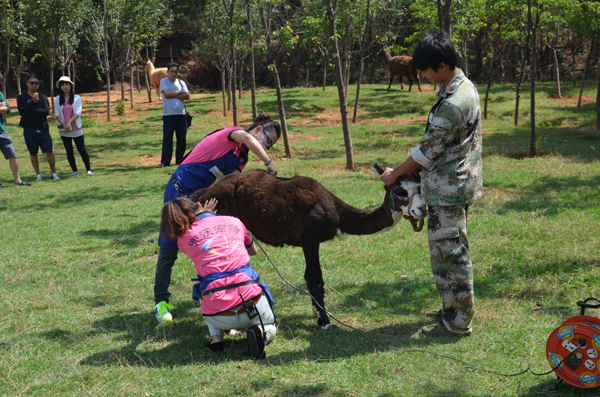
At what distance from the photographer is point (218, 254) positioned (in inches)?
153

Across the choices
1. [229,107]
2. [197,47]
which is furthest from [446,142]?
[197,47]

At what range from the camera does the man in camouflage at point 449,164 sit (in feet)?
11.8

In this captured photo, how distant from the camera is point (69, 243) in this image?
7.07 metres

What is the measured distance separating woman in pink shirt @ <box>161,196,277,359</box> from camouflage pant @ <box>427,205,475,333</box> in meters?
1.40

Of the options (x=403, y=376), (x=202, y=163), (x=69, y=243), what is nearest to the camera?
(x=403, y=376)

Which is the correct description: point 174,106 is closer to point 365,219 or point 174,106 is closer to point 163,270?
point 163,270

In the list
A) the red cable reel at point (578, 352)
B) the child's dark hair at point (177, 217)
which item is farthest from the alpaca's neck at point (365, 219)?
the red cable reel at point (578, 352)

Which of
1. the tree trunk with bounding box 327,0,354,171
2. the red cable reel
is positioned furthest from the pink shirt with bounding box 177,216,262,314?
the tree trunk with bounding box 327,0,354,171

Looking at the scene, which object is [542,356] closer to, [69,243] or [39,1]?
[69,243]

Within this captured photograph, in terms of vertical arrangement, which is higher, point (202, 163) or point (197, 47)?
point (197, 47)

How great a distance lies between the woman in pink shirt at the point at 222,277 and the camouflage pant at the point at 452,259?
1.40 m

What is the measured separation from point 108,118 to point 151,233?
16.1 meters

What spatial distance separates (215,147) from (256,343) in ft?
6.01

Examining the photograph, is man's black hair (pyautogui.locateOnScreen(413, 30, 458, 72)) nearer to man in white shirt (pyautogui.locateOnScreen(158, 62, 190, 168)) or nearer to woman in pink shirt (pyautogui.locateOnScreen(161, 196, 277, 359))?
woman in pink shirt (pyautogui.locateOnScreen(161, 196, 277, 359))
